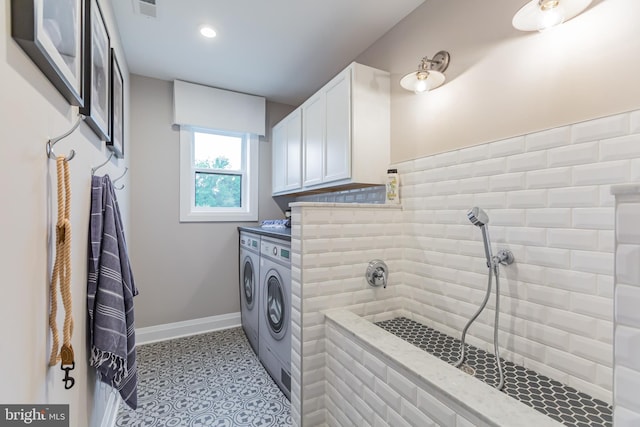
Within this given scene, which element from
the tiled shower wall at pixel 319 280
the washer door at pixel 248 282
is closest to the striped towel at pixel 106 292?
the tiled shower wall at pixel 319 280

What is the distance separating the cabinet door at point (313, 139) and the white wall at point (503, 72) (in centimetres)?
61

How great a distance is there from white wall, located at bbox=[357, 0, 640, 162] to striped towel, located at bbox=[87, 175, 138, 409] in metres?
1.72

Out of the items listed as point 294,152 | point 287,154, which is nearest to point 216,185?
point 287,154

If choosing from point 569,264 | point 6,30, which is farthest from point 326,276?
point 6,30

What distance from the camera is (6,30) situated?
59cm

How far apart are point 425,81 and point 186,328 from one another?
307cm

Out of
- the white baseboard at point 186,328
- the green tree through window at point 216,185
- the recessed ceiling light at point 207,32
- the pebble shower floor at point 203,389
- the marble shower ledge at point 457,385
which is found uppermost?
the recessed ceiling light at point 207,32

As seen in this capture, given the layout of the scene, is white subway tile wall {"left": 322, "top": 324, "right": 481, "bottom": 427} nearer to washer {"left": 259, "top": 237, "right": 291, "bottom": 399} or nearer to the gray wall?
washer {"left": 259, "top": 237, "right": 291, "bottom": 399}

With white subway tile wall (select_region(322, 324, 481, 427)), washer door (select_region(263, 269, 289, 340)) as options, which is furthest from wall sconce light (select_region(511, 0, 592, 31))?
washer door (select_region(263, 269, 289, 340))

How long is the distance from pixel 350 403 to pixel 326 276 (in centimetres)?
62

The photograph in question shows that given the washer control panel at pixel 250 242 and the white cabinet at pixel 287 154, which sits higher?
the white cabinet at pixel 287 154

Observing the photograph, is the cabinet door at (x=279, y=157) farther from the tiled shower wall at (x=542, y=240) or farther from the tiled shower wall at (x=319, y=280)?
the tiled shower wall at (x=542, y=240)

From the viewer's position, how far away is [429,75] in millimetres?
1621

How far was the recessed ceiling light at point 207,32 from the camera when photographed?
2061 millimetres
